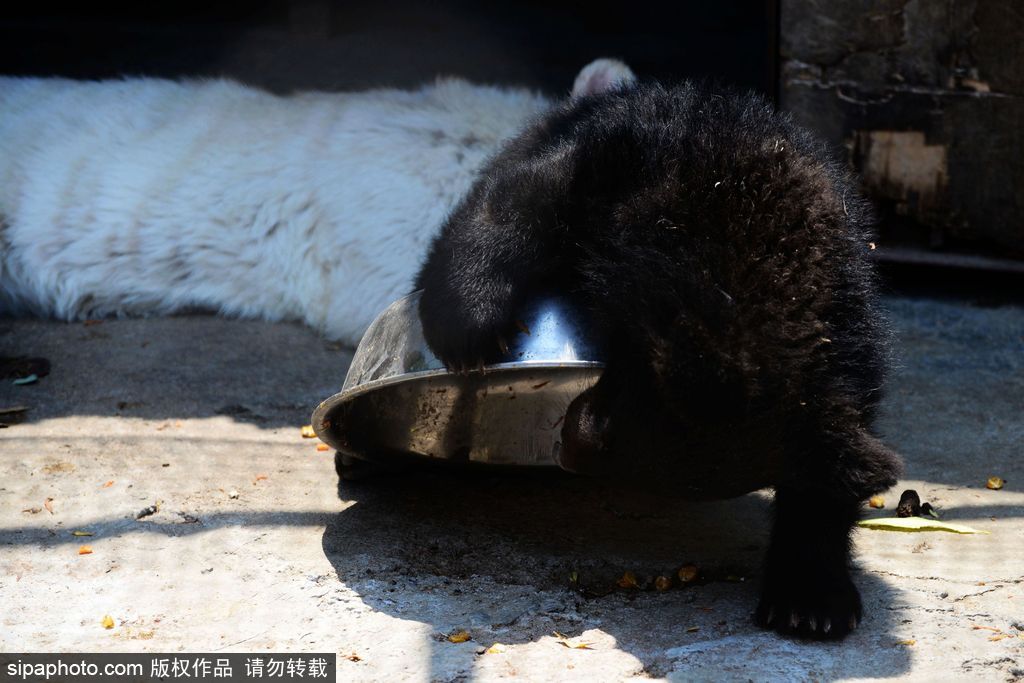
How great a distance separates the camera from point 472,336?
2727 millimetres

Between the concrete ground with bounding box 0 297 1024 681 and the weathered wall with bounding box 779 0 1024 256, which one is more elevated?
the weathered wall with bounding box 779 0 1024 256

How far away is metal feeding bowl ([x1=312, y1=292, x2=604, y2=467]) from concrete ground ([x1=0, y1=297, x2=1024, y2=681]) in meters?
0.17

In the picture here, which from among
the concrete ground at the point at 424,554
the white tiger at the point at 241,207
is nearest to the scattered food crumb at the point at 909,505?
the concrete ground at the point at 424,554

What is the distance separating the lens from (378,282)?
5.04 m

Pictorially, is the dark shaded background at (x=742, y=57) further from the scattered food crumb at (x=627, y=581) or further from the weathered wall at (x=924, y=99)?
the scattered food crumb at (x=627, y=581)

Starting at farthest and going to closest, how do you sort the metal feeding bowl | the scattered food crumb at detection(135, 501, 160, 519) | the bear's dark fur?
the scattered food crumb at detection(135, 501, 160, 519)
the metal feeding bowl
the bear's dark fur

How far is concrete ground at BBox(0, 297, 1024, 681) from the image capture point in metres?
2.59

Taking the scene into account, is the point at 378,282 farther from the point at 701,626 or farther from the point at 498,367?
the point at 701,626

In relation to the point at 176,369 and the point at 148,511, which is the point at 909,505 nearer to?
the point at 148,511

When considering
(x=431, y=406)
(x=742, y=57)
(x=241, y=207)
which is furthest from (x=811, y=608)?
(x=742, y=57)

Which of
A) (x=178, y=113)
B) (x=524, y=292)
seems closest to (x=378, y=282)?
(x=178, y=113)

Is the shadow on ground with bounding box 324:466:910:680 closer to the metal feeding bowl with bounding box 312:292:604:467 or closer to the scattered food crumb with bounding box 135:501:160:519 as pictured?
the metal feeding bowl with bounding box 312:292:604:467

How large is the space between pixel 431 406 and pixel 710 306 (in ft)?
3.80

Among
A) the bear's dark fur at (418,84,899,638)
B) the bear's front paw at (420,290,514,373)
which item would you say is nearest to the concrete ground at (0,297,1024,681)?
the bear's dark fur at (418,84,899,638)
